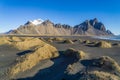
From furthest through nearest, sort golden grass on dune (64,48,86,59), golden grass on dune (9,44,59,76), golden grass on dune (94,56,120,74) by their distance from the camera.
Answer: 1. golden grass on dune (64,48,86,59)
2. golden grass on dune (9,44,59,76)
3. golden grass on dune (94,56,120,74)

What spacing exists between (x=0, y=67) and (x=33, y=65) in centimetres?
270

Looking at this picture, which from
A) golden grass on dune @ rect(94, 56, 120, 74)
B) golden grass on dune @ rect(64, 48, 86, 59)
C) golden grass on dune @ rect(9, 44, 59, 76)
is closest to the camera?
golden grass on dune @ rect(94, 56, 120, 74)

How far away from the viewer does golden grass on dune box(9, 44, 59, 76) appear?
20.2 m

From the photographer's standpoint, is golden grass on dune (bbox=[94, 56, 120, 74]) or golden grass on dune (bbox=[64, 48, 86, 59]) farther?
golden grass on dune (bbox=[64, 48, 86, 59])

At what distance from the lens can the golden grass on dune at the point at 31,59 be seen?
2020cm

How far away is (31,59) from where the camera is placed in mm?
22344

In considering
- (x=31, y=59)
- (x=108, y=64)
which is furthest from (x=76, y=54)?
(x=108, y=64)

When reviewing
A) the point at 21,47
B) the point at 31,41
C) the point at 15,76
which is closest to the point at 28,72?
the point at 15,76

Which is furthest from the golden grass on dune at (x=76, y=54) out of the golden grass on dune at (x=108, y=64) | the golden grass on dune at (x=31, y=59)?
the golden grass on dune at (x=108, y=64)

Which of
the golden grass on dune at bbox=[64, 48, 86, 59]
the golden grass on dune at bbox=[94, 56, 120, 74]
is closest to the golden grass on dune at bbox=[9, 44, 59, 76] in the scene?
the golden grass on dune at bbox=[64, 48, 86, 59]

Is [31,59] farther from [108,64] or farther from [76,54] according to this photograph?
[108,64]

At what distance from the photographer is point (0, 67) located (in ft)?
68.8

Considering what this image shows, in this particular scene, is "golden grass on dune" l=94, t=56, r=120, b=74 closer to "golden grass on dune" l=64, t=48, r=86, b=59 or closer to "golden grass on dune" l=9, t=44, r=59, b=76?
"golden grass on dune" l=64, t=48, r=86, b=59

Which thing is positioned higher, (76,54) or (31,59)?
(76,54)
